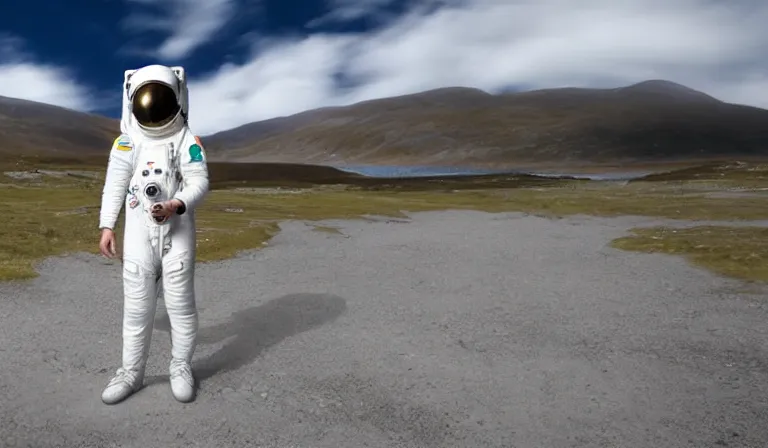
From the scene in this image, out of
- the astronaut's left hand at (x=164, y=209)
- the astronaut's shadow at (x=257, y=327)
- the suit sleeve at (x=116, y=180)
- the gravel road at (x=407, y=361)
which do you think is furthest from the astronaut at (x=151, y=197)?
the astronaut's shadow at (x=257, y=327)

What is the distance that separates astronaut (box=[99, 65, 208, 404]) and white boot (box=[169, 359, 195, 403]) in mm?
11

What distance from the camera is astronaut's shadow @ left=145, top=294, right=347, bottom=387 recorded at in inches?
294

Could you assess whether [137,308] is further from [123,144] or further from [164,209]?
[123,144]

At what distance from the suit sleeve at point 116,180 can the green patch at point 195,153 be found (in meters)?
0.60

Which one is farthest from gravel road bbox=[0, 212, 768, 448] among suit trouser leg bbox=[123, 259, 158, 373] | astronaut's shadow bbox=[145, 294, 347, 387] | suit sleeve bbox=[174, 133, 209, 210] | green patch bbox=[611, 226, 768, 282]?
suit sleeve bbox=[174, 133, 209, 210]

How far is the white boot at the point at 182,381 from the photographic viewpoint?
20.0ft

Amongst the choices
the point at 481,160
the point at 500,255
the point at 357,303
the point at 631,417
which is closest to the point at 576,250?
the point at 500,255

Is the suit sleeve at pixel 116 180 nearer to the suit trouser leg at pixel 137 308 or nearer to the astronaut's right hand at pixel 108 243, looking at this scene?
the astronaut's right hand at pixel 108 243

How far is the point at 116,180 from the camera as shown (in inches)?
237

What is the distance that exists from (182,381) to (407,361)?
9.59ft

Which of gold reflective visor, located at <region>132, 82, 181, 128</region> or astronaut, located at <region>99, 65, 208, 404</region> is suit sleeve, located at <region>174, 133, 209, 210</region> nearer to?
astronaut, located at <region>99, 65, 208, 404</region>

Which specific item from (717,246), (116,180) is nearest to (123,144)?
(116,180)

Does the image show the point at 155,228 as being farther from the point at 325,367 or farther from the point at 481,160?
the point at 481,160

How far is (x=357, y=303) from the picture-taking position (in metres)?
11.4
